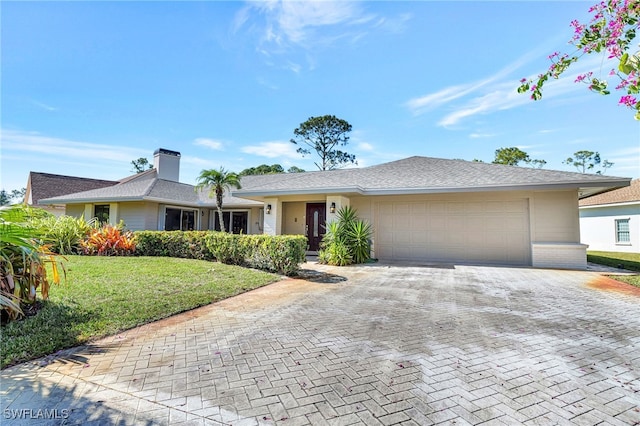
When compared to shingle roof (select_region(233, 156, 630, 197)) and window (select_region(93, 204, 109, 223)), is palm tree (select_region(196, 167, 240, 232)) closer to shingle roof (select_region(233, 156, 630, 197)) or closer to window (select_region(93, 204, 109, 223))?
shingle roof (select_region(233, 156, 630, 197))

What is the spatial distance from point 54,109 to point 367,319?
15.2 meters

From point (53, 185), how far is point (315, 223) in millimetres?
22947

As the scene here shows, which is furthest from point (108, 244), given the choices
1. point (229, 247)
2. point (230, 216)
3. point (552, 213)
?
point (552, 213)

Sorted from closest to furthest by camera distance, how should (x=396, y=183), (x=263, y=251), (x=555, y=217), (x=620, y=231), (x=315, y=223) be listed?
(x=263, y=251) < (x=555, y=217) < (x=396, y=183) < (x=315, y=223) < (x=620, y=231)

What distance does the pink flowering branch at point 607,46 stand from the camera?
3.06 metres

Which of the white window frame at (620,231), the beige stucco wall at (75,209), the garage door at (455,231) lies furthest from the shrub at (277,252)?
the white window frame at (620,231)

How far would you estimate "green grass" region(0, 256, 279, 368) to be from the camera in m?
3.68

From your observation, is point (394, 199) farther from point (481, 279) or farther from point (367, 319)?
point (367, 319)

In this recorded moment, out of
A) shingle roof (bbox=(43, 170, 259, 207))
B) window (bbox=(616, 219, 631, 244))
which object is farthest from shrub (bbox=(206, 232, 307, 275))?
window (bbox=(616, 219, 631, 244))

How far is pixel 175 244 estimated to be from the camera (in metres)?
11.4

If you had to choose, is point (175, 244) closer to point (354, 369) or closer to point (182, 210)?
point (182, 210)

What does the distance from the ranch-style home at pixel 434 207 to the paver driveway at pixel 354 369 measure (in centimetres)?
600

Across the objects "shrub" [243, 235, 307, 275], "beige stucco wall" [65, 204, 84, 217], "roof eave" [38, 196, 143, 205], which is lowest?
"shrub" [243, 235, 307, 275]

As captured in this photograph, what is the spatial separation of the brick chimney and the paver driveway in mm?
19101
